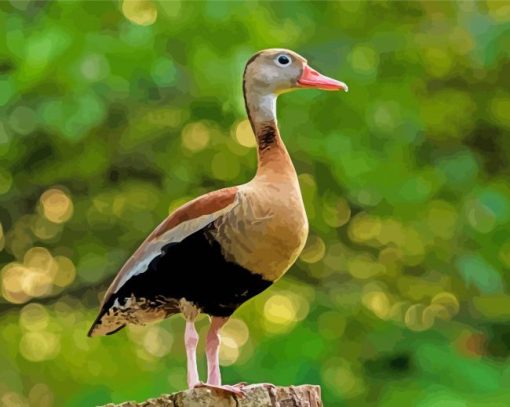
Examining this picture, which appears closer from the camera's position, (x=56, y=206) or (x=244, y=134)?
(x=244, y=134)

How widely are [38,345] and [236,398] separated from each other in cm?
209

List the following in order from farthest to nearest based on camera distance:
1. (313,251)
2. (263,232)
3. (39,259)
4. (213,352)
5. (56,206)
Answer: (39,259)
(56,206)
(313,251)
(213,352)
(263,232)

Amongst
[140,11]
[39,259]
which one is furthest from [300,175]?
[39,259]

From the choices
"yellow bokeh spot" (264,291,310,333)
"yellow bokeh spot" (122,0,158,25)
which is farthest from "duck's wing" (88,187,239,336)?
"yellow bokeh spot" (122,0,158,25)

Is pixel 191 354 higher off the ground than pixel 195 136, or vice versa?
pixel 195 136

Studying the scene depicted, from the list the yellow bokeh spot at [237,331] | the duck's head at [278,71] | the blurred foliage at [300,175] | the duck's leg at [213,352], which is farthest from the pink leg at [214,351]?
the yellow bokeh spot at [237,331]

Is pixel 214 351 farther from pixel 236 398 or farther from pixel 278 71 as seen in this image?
pixel 278 71

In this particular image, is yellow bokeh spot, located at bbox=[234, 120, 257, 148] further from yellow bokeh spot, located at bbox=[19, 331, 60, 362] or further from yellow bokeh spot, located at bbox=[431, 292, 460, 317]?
yellow bokeh spot, located at bbox=[19, 331, 60, 362]

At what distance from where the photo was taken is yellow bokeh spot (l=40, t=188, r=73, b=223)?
4.53 meters

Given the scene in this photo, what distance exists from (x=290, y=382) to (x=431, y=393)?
430 millimetres

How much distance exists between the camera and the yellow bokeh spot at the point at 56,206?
4531 millimetres

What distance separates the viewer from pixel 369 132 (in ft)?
13.8

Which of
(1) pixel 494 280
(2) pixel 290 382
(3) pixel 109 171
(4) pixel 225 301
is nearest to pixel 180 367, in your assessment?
(2) pixel 290 382

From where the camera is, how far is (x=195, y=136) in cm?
441
